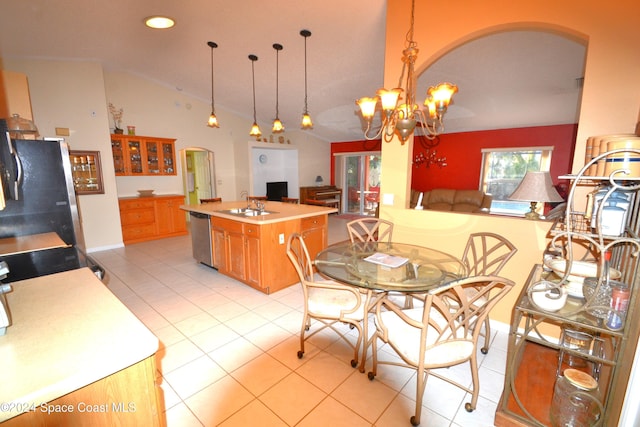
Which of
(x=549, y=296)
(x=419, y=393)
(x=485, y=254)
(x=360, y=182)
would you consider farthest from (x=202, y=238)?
(x=360, y=182)

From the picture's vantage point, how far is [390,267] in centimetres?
206

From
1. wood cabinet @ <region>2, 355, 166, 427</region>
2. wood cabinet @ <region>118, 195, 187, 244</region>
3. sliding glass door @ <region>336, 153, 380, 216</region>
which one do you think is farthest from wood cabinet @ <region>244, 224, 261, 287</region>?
sliding glass door @ <region>336, 153, 380, 216</region>

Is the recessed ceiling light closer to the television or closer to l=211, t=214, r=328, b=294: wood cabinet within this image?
Answer: l=211, t=214, r=328, b=294: wood cabinet

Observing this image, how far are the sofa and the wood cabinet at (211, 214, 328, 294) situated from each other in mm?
3215

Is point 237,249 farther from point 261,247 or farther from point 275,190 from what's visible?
point 275,190

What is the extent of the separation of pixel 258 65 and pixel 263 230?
2.93m

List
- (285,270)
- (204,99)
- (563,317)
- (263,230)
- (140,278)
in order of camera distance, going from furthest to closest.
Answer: (204,99)
(140,278)
(285,270)
(263,230)
(563,317)

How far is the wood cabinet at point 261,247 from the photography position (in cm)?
315

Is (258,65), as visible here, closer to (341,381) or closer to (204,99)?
(204,99)

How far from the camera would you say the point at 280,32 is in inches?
137

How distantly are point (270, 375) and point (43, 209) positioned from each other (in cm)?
285

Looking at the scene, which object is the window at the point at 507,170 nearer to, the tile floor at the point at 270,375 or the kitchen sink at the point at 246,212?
the tile floor at the point at 270,375

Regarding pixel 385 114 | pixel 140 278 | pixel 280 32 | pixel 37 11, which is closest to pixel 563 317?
pixel 385 114

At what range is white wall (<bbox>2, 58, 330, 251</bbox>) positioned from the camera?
435 centimetres
